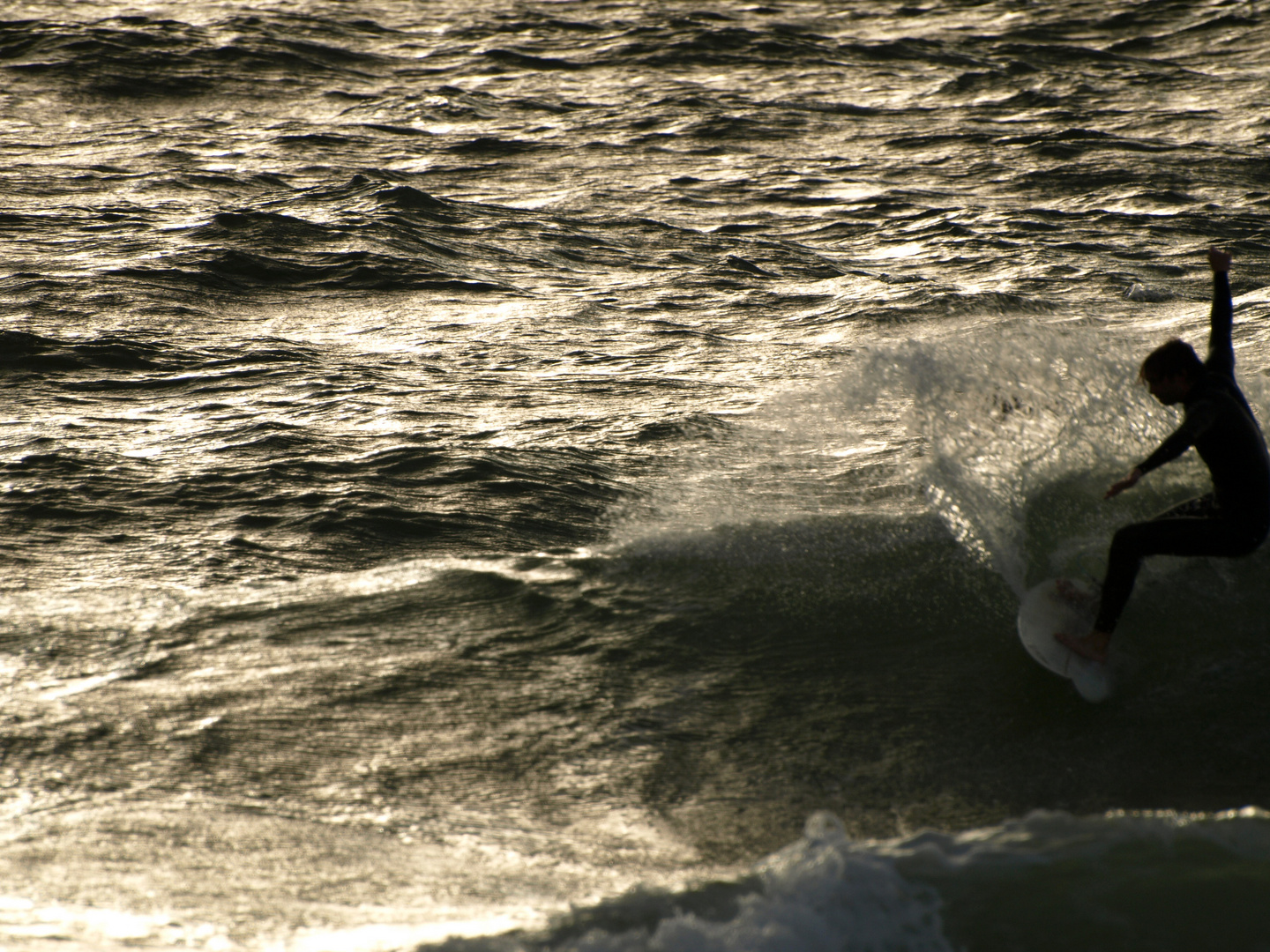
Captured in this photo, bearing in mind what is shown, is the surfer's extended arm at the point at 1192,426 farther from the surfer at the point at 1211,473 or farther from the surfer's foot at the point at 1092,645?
the surfer's foot at the point at 1092,645

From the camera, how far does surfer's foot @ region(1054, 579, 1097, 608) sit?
6398 millimetres

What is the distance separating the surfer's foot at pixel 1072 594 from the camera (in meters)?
6.40

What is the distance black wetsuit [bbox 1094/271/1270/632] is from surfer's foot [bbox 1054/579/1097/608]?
0.92ft

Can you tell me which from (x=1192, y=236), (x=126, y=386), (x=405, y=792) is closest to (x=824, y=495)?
(x=405, y=792)

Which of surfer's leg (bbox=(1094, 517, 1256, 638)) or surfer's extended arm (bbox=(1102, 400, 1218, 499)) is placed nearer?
surfer's extended arm (bbox=(1102, 400, 1218, 499))

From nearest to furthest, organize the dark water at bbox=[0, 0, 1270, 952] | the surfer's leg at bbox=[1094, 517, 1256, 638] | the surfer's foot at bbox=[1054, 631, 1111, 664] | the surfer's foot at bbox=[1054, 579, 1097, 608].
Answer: the dark water at bbox=[0, 0, 1270, 952] < the surfer's leg at bbox=[1094, 517, 1256, 638] < the surfer's foot at bbox=[1054, 631, 1111, 664] < the surfer's foot at bbox=[1054, 579, 1097, 608]

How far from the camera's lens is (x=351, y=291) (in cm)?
1297

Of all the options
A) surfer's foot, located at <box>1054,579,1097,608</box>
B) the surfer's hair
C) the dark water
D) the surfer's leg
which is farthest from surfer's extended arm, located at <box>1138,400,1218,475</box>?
the dark water

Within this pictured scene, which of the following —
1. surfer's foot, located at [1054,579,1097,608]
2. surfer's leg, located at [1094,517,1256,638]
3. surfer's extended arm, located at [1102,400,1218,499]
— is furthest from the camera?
surfer's foot, located at [1054,579,1097,608]

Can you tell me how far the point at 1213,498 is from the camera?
6066 millimetres

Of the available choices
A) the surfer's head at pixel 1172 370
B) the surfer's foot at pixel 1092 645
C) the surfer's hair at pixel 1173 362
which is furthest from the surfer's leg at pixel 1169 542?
the surfer's hair at pixel 1173 362

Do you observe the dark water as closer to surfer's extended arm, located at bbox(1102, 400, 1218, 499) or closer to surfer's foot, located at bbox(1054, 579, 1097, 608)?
surfer's foot, located at bbox(1054, 579, 1097, 608)

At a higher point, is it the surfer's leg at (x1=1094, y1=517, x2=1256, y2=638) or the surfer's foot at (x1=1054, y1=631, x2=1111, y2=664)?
the surfer's leg at (x1=1094, y1=517, x2=1256, y2=638)

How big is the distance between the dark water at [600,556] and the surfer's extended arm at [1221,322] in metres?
1.53
